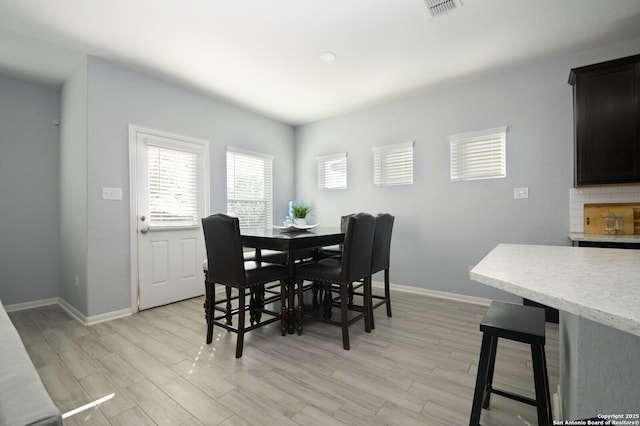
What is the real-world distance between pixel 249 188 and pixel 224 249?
2.44 metres

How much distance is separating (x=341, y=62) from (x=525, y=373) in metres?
3.17

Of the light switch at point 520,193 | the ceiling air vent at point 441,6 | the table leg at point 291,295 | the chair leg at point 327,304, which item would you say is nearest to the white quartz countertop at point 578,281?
the table leg at point 291,295

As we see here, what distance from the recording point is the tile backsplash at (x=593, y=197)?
2.74m

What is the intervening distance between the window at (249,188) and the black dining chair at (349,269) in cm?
215

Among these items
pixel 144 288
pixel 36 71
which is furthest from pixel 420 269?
pixel 36 71

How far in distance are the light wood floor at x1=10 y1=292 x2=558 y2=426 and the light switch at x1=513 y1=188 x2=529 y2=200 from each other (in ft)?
4.52

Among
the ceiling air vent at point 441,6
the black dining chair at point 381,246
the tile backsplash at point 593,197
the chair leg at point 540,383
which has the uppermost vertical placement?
the ceiling air vent at point 441,6

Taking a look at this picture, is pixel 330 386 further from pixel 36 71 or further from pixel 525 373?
pixel 36 71

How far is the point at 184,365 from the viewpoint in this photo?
2.09 metres

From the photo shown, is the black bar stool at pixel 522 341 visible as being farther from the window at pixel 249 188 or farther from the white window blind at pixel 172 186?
the window at pixel 249 188

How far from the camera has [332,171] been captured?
4.85 metres

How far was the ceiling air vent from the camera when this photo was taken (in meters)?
2.21

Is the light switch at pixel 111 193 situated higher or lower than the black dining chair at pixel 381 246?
higher

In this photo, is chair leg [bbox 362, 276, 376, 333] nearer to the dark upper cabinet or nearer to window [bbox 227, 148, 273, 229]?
the dark upper cabinet
